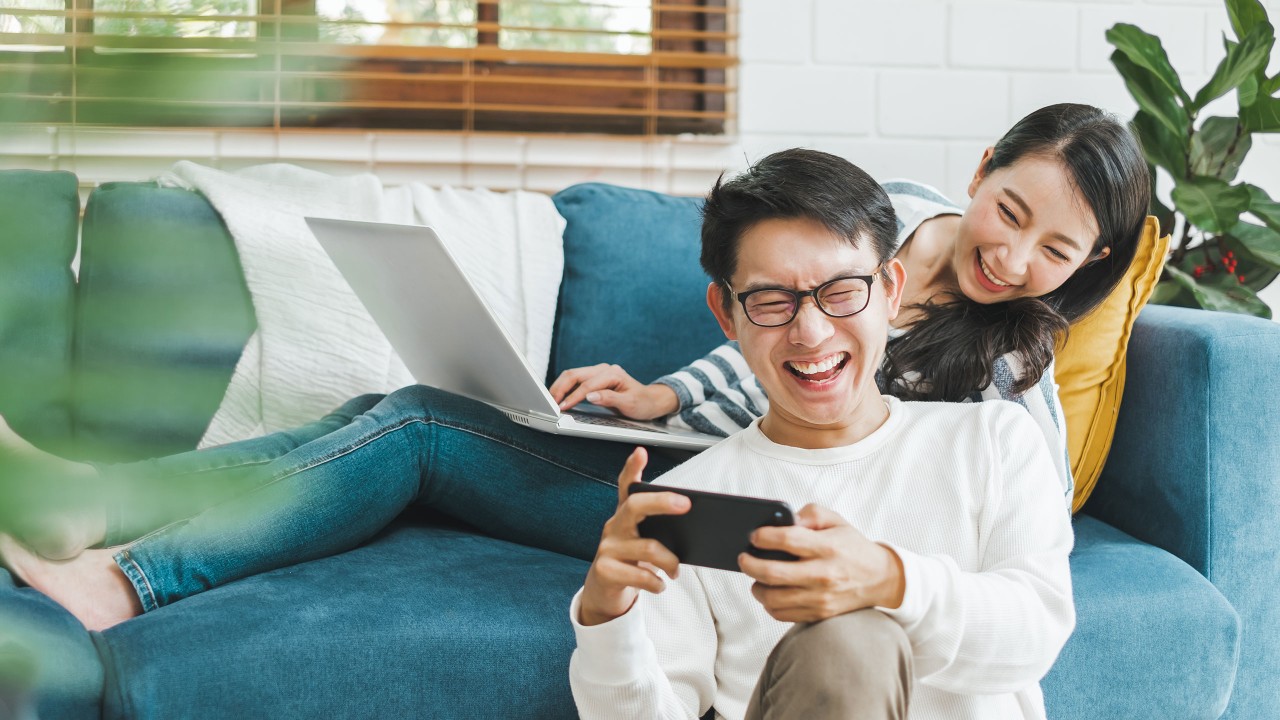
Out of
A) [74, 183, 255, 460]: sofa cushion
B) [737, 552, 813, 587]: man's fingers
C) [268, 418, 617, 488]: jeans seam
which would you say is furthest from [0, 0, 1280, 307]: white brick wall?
[74, 183, 255, 460]: sofa cushion

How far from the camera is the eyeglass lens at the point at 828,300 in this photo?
107cm

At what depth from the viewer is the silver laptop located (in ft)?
4.22

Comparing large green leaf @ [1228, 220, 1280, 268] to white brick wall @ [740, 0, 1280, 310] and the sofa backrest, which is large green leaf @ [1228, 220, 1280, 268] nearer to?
white brick wall @ [740, 0, 1280, 310]

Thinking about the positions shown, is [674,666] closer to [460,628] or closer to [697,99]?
[460,628]

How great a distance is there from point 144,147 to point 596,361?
1.58m

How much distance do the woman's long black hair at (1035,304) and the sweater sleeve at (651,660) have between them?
0.46 meters

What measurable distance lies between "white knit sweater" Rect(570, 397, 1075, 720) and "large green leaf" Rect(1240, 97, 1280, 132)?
4.02 feet

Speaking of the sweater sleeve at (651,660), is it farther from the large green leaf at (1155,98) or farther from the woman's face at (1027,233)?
the large green leaf at (1155,98)

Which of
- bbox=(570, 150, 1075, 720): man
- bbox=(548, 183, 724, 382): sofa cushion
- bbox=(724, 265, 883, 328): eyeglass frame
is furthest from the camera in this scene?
bbox=(548, 183, 724, 382): sofa cushion

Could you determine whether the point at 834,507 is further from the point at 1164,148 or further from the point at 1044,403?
the point at 1164,148

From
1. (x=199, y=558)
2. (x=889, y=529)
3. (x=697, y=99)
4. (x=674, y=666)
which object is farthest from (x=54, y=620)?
(x=697, y=99)

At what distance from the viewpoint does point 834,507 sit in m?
1.08

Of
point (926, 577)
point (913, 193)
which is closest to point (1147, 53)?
point (913, 193)

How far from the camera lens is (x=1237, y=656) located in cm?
132
